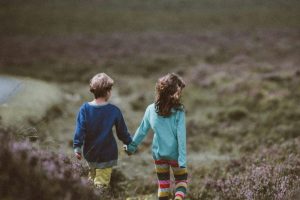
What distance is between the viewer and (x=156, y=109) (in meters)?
6.43

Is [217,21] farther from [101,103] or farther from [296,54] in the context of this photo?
[101,103]

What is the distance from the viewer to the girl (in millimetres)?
6301

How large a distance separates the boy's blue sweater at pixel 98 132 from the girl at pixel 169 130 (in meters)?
0.63

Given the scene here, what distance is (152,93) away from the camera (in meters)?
19.5

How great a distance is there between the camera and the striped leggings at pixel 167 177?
638 centimetres

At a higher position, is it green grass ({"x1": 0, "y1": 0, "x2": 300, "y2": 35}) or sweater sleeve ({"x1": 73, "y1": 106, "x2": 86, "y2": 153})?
green grass ({"x1": 0, "y1": 0, "x2": 300, "y2": 35})

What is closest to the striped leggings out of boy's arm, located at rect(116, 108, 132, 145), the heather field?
boy's arm, located at rect(116, 108, 132, 145)

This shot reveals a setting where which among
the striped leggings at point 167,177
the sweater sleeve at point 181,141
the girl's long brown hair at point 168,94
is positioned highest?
the girl's long brown hair at point 168,94

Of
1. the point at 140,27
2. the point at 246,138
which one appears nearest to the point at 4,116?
the point at 246,138

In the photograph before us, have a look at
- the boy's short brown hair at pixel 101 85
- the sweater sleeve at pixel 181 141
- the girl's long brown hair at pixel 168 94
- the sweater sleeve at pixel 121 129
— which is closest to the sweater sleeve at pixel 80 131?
the boy's short brown hair at pixel 101 85

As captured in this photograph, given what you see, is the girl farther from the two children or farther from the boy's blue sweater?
the boy's blue sweater

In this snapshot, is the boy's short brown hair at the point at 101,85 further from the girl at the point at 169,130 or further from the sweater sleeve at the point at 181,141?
the sweater sleeve at the point at 181,141

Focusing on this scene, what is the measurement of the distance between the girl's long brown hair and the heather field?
4.80ft

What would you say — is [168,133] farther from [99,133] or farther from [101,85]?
[101,85]
